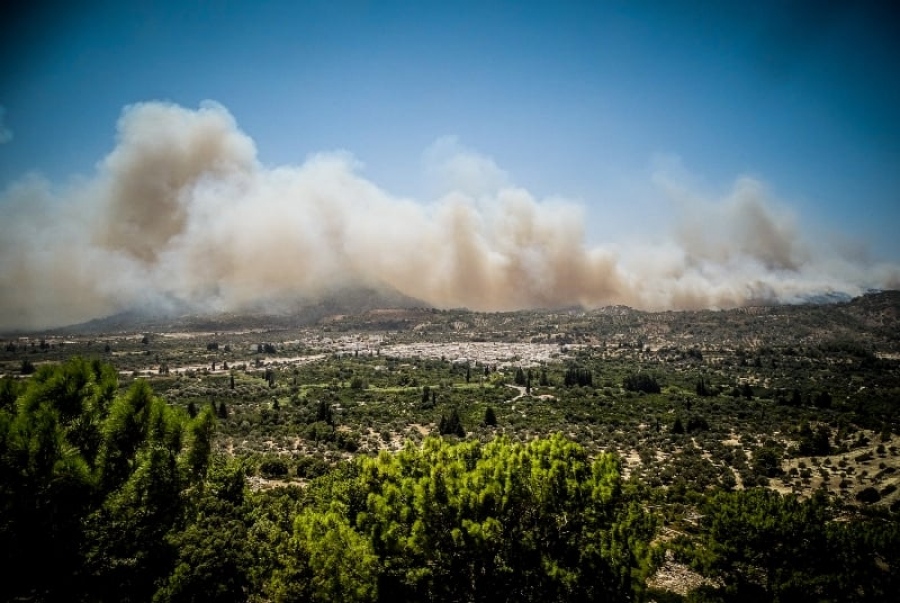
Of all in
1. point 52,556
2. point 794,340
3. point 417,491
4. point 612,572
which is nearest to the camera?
point 52,556

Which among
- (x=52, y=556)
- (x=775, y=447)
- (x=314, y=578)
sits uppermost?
(x=52, y=556)

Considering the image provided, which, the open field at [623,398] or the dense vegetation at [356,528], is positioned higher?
the dense vegetation at [356,528]

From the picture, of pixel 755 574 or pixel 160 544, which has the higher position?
pixel 160 544

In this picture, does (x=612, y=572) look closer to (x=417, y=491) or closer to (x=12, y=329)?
(x=417, y=491)

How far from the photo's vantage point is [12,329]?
199500 millimetres

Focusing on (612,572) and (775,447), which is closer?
(612,572)

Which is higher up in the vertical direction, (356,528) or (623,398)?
(356,528)

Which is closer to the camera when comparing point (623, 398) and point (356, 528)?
point (356, 528)

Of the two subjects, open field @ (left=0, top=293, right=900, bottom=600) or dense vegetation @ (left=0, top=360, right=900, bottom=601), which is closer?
dense vegetation @ (left=0, top=360, right=900, bottom=601)

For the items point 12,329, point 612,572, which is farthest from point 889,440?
point 12,329

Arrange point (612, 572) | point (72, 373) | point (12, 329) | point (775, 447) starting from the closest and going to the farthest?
point (612, 572)
point (72, 373)
point (775, 447)
point (12, 329)

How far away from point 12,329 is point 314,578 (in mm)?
267880

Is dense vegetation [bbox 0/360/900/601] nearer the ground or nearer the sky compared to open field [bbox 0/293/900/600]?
nearer the sky

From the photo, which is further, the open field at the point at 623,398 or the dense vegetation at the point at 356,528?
the open field at the point at 623,398
